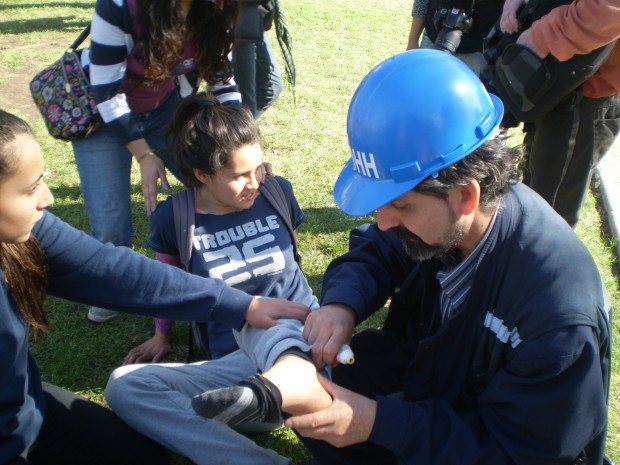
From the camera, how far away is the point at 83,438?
233 cm

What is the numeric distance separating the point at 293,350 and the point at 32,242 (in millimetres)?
975

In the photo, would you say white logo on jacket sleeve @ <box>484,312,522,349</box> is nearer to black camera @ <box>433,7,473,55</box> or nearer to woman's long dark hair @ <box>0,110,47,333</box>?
woman's long dark hair @ <box>0,110,47,333</box>

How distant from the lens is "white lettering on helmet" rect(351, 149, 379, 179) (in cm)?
182

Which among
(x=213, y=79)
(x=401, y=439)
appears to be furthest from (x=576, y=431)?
(x=213, y=79)

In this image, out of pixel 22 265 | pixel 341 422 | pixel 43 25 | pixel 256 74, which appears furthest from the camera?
pixel 43 25

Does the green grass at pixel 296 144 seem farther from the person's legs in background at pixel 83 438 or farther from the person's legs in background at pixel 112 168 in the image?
the person's legs in background at pixel 112 168

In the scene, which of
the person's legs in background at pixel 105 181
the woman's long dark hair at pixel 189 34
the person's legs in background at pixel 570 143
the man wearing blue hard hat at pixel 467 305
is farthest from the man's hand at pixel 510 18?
the person's legs in background at pixel 105 181

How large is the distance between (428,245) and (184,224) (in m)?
1.23

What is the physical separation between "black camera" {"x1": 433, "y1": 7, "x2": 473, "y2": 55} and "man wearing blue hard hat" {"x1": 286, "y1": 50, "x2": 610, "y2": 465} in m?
2.27

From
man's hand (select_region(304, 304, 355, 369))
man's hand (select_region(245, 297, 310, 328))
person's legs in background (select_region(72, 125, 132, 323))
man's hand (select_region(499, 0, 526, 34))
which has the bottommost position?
person's legs in background (select_region(72, 125, 132, 323))

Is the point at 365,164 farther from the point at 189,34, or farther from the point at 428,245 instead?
the point at 189,34

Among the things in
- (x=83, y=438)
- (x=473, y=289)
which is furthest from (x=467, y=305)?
(x=83, y=438)

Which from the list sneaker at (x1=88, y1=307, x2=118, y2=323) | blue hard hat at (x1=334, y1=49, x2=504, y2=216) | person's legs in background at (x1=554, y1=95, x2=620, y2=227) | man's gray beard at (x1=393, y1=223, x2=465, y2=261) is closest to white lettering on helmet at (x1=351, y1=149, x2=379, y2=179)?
blue hard hat at (x1=334, y1=49, x2=504, y2=216)

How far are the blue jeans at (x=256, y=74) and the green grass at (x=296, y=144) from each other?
1.00 metres
